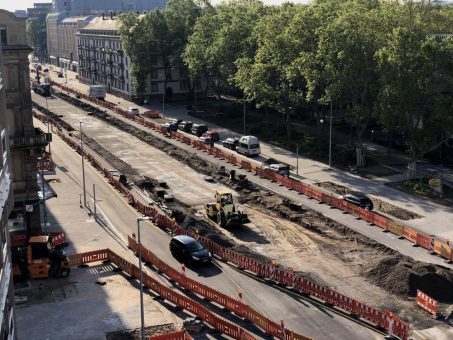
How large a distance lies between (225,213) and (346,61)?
2699cm

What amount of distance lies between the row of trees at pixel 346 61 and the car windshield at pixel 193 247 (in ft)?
97.3

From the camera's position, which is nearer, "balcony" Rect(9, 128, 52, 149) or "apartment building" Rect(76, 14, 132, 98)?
"balcony" Rect(9, 128, 52, 149)

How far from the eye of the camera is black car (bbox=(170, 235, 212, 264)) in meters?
42.6

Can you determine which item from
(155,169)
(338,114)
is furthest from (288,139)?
(155,169)

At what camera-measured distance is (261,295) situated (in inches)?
1501

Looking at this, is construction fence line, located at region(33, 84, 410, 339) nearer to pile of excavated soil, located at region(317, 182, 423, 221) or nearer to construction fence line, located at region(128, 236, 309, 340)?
pile of excavated soil, located at region(317, 182, 423, 221)

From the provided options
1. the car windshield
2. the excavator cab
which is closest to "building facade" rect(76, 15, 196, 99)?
the car windshield

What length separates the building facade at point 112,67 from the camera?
128m

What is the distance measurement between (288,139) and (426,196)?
2778 centimetres

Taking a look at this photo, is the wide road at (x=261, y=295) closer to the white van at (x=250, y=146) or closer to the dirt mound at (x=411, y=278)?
the dirt mound at (x=411, y=278)

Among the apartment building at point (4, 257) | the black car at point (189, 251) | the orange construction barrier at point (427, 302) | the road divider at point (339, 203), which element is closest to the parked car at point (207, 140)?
the road divider at point (339, 203)

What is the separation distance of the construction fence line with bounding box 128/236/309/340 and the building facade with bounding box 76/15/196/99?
8518cm

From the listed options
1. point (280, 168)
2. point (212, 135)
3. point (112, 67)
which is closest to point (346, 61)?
point (280, 168)

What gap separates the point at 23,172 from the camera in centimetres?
4916
